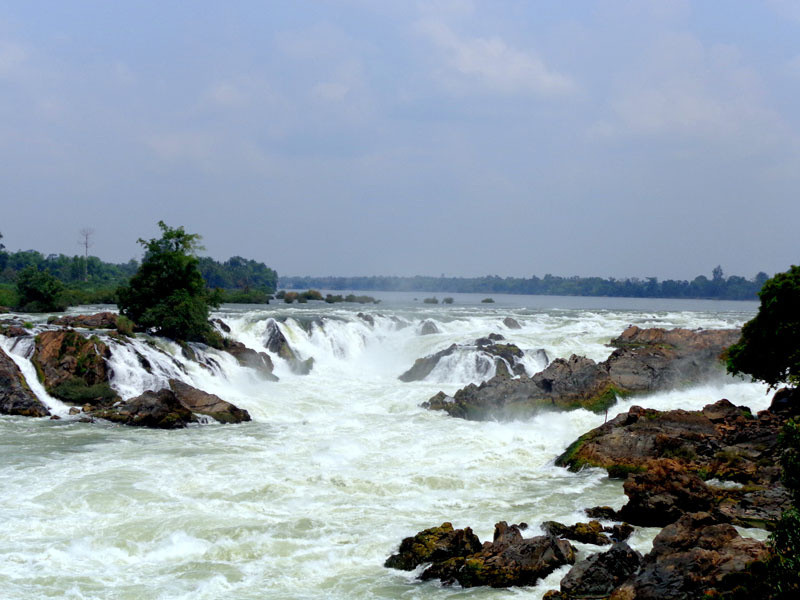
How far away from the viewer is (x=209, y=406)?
2392 centimetres

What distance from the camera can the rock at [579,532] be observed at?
1200cm

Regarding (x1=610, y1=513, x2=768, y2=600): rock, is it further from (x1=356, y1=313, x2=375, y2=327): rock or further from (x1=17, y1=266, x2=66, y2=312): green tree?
(x1=17, y1=266, x2=66, y2=312): green tree

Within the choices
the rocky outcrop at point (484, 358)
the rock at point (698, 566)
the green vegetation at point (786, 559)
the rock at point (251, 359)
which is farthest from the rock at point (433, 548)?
the rock at point (251, 359)

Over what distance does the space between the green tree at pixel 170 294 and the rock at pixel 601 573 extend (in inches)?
979

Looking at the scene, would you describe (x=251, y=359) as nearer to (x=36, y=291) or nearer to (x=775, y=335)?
(x=36, y=291)

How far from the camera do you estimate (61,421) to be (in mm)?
22094

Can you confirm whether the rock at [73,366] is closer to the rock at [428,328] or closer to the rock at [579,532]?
the rock at [579,532]

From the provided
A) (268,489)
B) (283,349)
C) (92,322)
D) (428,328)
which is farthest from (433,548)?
(428,328)

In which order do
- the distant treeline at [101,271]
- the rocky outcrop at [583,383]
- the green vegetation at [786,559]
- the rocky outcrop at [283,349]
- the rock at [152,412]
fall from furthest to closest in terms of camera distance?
the distant treeline at [101,271] → the rocky outcrop at [283,349] → the rocky outcrop at [583,383] → the rock at [152,412] → the green vegetation at [786,559]

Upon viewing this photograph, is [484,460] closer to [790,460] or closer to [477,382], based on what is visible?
[790,460]

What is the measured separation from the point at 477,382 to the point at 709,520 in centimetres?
2165

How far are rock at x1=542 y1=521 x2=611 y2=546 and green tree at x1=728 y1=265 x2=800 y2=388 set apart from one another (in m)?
10.4

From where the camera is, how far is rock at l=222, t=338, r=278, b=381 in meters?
32.4

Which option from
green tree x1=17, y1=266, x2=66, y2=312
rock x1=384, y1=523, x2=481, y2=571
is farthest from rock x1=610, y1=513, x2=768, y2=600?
green tree x1=17, y1=266, x2=66, y2=312
